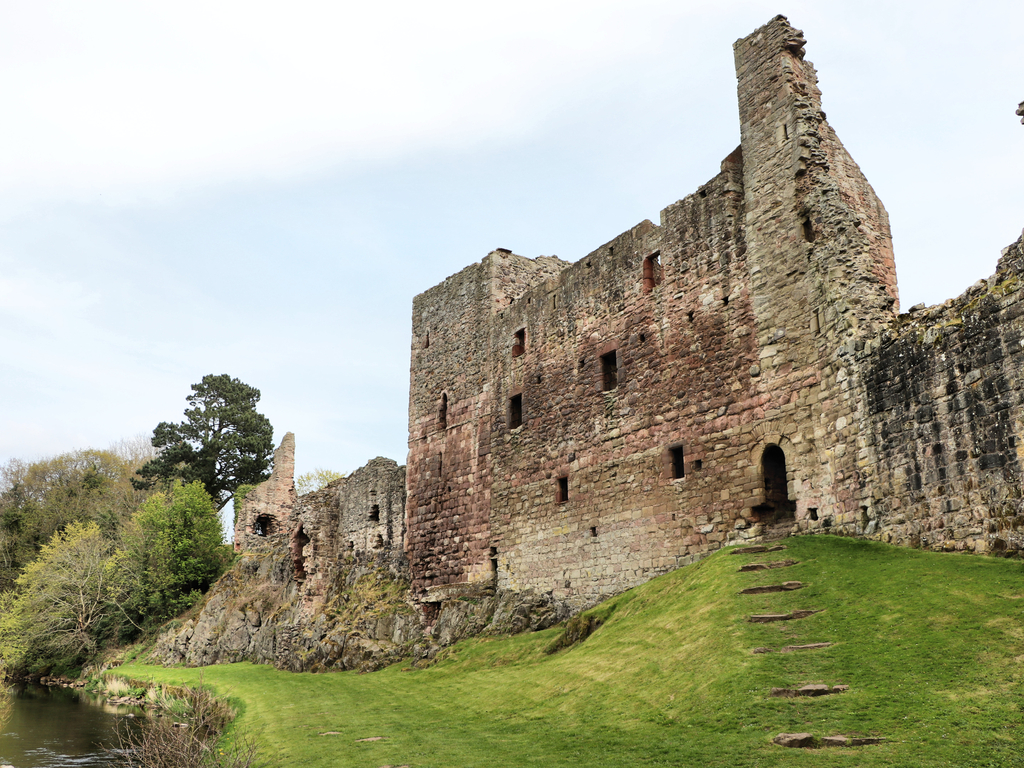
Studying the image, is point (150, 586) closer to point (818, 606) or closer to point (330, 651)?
point (330, 651)

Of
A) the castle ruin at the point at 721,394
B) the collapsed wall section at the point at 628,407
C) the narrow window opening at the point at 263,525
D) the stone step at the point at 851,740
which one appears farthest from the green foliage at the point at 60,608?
the stone step at the point at 851,740

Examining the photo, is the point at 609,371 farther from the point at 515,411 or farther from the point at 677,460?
the point at 515,411

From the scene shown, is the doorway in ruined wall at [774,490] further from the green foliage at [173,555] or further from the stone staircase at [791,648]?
the green foliage at [173,555]

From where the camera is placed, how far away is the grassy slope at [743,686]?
8.14 meters

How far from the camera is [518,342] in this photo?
24797mm

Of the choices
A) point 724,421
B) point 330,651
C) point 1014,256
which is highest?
point 1014,256

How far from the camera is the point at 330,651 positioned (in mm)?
25406

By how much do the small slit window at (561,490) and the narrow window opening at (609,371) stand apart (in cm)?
268

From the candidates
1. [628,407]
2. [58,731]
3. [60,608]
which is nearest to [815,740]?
[628,407]

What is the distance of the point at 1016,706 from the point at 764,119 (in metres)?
13.0

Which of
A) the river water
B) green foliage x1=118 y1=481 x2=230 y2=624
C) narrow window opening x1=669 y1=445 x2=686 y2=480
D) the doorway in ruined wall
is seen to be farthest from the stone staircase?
green foliage x1=118 y1=481 x2=230 y2=624

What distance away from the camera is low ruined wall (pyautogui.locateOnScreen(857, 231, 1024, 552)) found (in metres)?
11.6

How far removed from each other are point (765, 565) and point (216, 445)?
43.7 metres

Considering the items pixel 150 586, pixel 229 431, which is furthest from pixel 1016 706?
pixel 229 431
